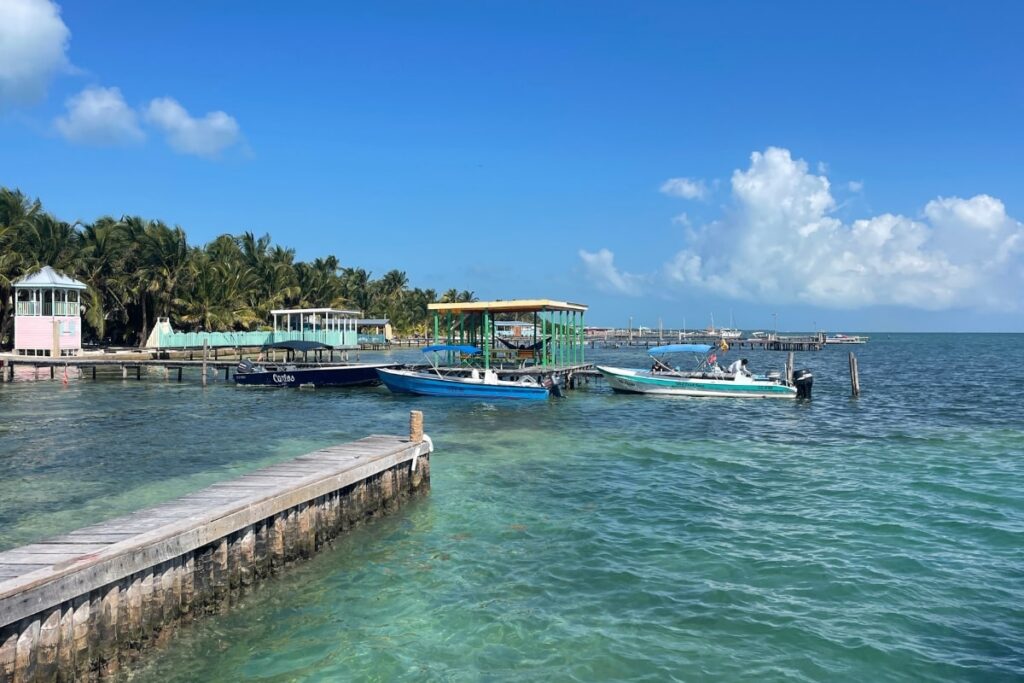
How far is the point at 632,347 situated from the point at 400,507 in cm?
11110

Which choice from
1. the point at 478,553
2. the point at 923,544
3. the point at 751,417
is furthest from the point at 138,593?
the point at 751,417

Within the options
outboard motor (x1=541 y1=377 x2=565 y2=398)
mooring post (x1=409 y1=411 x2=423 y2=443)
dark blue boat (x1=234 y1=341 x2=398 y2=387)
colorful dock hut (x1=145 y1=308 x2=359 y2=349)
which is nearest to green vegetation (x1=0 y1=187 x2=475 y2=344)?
colorful dock hut (x1=145 y1=308 x2=359 y2=349)

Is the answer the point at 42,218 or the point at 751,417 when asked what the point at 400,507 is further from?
the point at 42,218

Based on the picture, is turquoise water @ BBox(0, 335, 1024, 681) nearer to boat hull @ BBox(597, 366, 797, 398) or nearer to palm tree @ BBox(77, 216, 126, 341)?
boat hull @ BBox(597, 366, 797, 398)

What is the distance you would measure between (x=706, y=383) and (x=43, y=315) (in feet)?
134

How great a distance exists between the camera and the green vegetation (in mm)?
49344

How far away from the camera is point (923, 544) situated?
11.0 meters

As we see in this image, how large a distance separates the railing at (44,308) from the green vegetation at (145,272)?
10.4 ft

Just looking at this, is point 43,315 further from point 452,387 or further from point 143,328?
point 452,387

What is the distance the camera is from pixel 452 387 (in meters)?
32.1

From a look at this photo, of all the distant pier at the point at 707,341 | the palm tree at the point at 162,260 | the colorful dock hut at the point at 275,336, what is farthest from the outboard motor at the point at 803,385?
the distant pier at the point at 707,341

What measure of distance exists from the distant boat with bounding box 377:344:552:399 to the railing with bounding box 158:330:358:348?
14205 millimetres

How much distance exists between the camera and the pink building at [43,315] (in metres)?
42.4

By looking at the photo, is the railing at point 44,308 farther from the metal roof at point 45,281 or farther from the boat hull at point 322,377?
the boat hull at point 322,377
